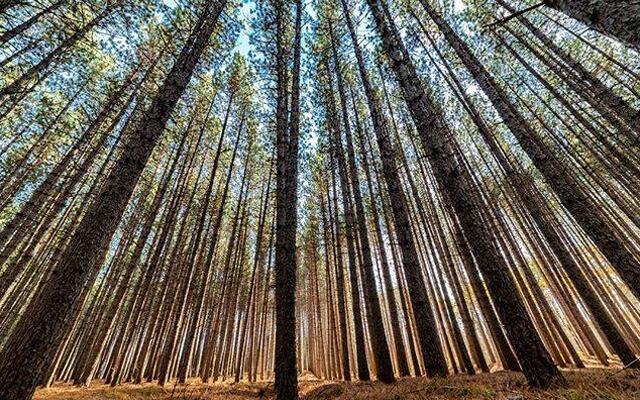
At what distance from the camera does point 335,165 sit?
13.1m

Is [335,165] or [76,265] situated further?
[335,165]

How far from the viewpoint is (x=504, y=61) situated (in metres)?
12.4

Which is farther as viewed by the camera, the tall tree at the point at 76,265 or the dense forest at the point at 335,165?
the dense forest at the point at 335,165

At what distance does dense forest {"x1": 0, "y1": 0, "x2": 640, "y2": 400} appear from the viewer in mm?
4320

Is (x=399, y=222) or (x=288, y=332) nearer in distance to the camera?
(x=288, y=332)

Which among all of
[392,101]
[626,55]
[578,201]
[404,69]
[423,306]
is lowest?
[423,306]

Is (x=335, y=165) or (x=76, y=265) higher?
(x=335, y=165)

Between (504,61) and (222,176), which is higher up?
(504,61)

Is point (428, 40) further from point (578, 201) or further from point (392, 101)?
point (578, 201)

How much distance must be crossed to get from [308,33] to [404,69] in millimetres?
6629

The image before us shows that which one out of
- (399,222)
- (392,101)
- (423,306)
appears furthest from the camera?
(392,101)

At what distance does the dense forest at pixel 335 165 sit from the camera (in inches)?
170

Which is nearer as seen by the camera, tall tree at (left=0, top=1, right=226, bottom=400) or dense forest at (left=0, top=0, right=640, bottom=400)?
tall tree at (left=0, top=1, right=226, bottom=400)

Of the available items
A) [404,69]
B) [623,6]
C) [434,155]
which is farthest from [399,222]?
[623,6]
